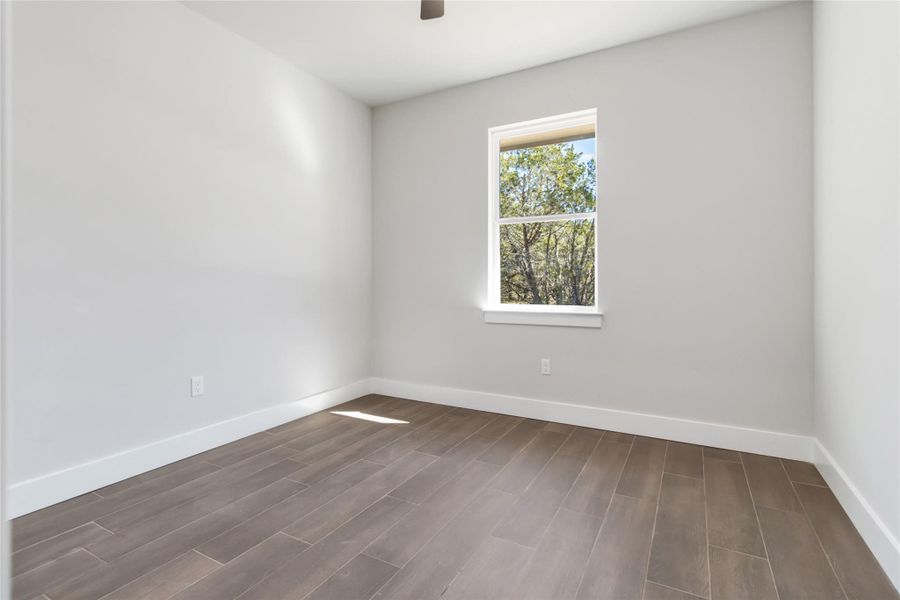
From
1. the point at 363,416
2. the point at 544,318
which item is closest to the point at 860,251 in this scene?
the point at 544,318

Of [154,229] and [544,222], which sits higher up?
[544,222]

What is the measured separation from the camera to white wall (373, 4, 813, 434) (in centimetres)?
255

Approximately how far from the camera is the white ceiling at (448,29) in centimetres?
257

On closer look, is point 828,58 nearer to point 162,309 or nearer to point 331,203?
point 331,203

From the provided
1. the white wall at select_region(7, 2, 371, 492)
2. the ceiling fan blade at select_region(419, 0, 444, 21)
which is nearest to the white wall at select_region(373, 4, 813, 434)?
the white wall at select_region(7, 2, 371, 492)

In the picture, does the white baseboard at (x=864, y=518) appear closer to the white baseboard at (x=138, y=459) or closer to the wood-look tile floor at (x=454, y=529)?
the wood-look tile floor at (x=454, y=529)

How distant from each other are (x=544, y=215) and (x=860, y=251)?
193 centimetres

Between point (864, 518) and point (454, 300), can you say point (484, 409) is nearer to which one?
point (454, 300)

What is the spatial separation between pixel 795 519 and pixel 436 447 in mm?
1796

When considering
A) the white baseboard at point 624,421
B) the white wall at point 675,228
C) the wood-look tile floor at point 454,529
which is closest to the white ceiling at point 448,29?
the white wall at point 675,228

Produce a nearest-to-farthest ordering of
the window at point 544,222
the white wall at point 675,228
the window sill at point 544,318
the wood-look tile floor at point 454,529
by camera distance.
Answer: the wood-look tile floor at point 454,529, the white wall at point 675,228, the window sill at point 544,318, the window at point 544,222

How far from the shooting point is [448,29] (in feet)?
9.20

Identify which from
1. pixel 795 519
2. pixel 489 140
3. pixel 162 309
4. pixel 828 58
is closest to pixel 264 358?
pixel 162 309

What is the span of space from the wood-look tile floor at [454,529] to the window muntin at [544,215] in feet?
3.93
